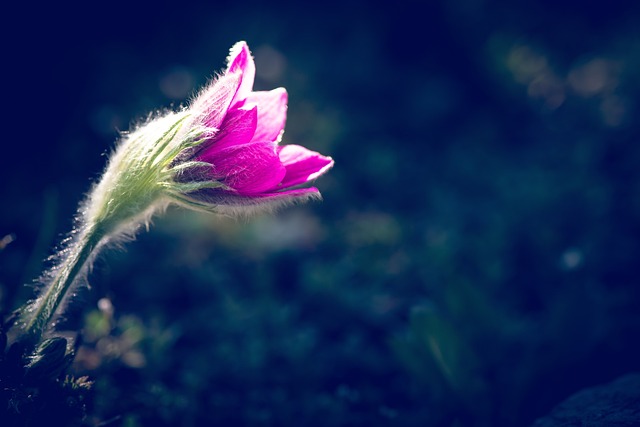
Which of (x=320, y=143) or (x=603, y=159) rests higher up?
(x=320, y=143)

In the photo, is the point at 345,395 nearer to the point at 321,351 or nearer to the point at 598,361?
the point at 321,351

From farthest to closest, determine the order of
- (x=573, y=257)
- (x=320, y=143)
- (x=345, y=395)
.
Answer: (x=320, y=143)
(x=573, y=257)
(x=345, y=395)

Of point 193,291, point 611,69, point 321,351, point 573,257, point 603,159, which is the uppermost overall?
point 611,69

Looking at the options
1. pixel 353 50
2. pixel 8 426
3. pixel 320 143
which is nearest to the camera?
pixel 8 426

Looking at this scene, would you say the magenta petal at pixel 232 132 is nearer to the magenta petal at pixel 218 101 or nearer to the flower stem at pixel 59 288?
the magenta petal at pixel 218 101

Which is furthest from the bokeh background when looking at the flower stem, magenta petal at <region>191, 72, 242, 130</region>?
magenta petal at <region>191, 72, 242, 130</region>

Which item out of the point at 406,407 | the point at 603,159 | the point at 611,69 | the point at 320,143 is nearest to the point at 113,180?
the point at 406,407

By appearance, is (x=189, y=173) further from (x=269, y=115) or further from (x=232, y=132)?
(x=269, y=115)

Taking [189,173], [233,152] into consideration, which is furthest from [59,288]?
[233,152]
